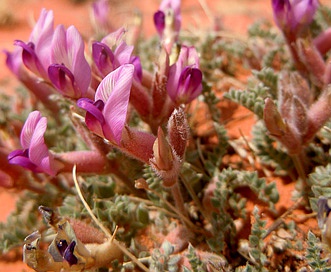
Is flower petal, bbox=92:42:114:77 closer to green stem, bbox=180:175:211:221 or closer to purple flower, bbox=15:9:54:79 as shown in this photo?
purple flower, bbox=15:9:54:79

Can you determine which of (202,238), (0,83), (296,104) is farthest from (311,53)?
(0,83)

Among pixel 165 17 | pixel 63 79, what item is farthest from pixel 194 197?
pixel 165 17

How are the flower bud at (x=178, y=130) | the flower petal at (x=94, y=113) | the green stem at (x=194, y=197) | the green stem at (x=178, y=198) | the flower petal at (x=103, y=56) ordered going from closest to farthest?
1. the flower petal at (x=94, y=113)
2. the flower bud at (x=178, y=130)
3. the flower petal at (x=103, y=56)
4. the green stem at (x=178, y=198)
5. the green stem at (x=194, y=197)

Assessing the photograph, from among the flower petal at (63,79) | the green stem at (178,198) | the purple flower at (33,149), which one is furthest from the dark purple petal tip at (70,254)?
the flower petal at (63,79)

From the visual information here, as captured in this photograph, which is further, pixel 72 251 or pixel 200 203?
pixel 200 203

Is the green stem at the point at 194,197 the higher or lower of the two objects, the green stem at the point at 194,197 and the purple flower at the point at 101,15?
the lower

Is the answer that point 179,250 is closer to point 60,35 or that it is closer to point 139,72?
point 139,72

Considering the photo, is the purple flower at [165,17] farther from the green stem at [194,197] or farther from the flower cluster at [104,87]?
the green stem at [194,197]
